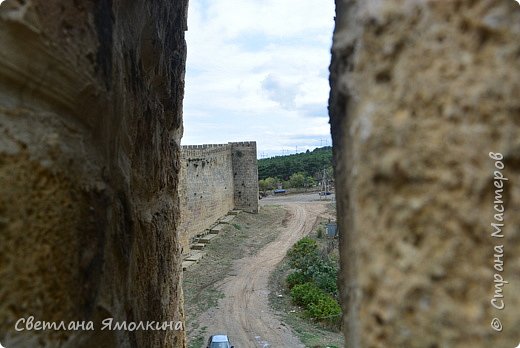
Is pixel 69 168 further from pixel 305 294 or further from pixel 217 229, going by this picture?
pixel 217 229

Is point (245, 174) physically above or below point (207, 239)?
above

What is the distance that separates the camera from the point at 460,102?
1.04 m

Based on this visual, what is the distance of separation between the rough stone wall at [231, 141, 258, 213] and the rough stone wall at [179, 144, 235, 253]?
611mm

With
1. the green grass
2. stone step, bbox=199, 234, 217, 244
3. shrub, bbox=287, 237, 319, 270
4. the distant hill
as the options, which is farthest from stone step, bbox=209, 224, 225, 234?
the distant hill

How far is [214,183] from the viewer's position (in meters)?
18.5

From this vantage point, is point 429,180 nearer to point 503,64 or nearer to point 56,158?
point 503,64

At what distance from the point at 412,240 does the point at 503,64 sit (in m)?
0.48

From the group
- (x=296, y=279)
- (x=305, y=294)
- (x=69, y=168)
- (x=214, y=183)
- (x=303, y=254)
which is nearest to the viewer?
(x=69, y=168)

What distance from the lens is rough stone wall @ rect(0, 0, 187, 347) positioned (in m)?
1.39

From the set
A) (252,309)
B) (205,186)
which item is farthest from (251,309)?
(205,186)

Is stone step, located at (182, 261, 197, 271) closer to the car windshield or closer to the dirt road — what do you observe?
the dirt road

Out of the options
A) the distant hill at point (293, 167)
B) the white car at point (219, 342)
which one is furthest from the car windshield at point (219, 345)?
the distant hill at point (293, 167)

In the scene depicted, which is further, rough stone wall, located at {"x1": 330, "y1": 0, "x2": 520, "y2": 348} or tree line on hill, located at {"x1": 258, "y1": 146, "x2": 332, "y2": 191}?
tree line on hill, located at {"x1": 258, "y1": 146, "x2": 332, "y2": 191}

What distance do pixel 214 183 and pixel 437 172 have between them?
17.6 metres
